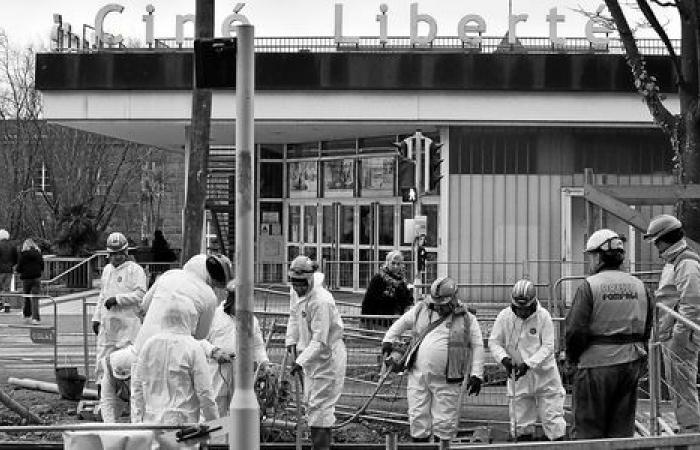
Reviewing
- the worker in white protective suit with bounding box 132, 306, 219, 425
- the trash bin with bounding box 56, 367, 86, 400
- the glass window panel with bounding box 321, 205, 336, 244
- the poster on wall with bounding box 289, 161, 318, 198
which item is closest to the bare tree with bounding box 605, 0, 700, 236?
the trash bin with bounding box 56, 367, 86, 400

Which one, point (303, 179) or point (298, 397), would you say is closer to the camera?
point (298, 397)

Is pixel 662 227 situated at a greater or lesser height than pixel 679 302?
greater

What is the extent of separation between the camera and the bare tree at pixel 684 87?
1482 cm

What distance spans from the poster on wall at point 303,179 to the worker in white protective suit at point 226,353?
68.6ft

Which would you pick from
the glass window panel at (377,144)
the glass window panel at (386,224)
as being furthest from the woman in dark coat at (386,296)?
the glass window panel at (386,224)

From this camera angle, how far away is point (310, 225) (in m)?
32.0

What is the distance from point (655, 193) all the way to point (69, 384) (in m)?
7.27

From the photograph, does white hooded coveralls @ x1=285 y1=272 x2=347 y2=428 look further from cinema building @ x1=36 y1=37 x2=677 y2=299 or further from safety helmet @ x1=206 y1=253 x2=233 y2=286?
cinema building @ x1=36 y1=37 x2=677 y2=299

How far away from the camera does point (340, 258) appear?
3112cm

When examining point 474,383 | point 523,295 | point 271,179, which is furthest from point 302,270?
point 271,179

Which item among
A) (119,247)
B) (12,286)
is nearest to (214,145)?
(12,286)

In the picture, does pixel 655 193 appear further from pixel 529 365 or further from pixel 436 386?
pixel 436 386

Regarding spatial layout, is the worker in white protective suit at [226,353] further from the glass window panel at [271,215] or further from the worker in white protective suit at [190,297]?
the glass window panel at [271,215]

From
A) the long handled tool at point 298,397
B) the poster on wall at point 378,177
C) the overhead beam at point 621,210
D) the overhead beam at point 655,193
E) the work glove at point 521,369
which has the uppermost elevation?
the poster on wall at point 378,177
